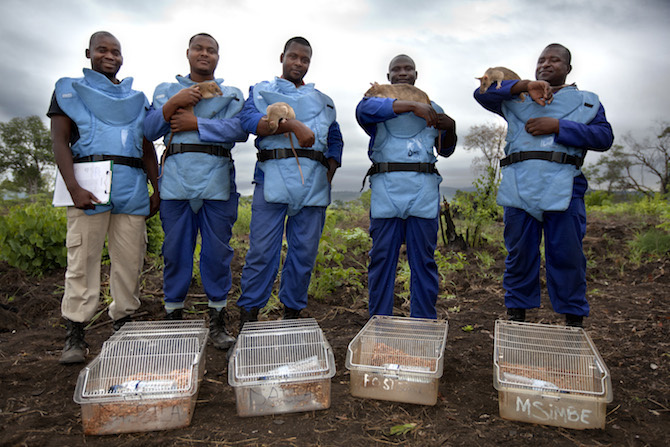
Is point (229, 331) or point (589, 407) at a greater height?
point (589, 407)

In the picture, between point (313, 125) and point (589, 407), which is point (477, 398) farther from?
point (313, 125)

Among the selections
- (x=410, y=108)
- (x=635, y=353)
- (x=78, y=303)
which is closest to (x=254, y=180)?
(x=410, y=108)

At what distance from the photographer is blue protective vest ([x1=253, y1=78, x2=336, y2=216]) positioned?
320cm

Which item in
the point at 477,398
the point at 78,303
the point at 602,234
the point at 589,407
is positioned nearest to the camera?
the point at 589,407

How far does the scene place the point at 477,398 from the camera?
264cm

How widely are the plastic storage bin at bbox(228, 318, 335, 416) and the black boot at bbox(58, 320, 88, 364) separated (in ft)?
3.93

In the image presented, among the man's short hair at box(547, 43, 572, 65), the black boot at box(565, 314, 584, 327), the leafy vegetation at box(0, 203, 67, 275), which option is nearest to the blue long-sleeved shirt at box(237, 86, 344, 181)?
the man's short hair at box(547, 43, 572, 65)

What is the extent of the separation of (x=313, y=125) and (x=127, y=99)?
131 cm

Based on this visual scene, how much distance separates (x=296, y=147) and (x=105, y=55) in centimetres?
148

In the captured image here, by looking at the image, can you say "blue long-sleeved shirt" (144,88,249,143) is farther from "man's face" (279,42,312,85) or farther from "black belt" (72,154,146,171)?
"man's face" (279,42,312,85)

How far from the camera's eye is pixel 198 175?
318cm

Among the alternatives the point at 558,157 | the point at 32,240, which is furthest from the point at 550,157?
the point at 32,240

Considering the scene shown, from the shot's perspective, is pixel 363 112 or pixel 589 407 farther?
pixel 363 112

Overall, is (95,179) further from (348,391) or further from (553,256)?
(553,256)
